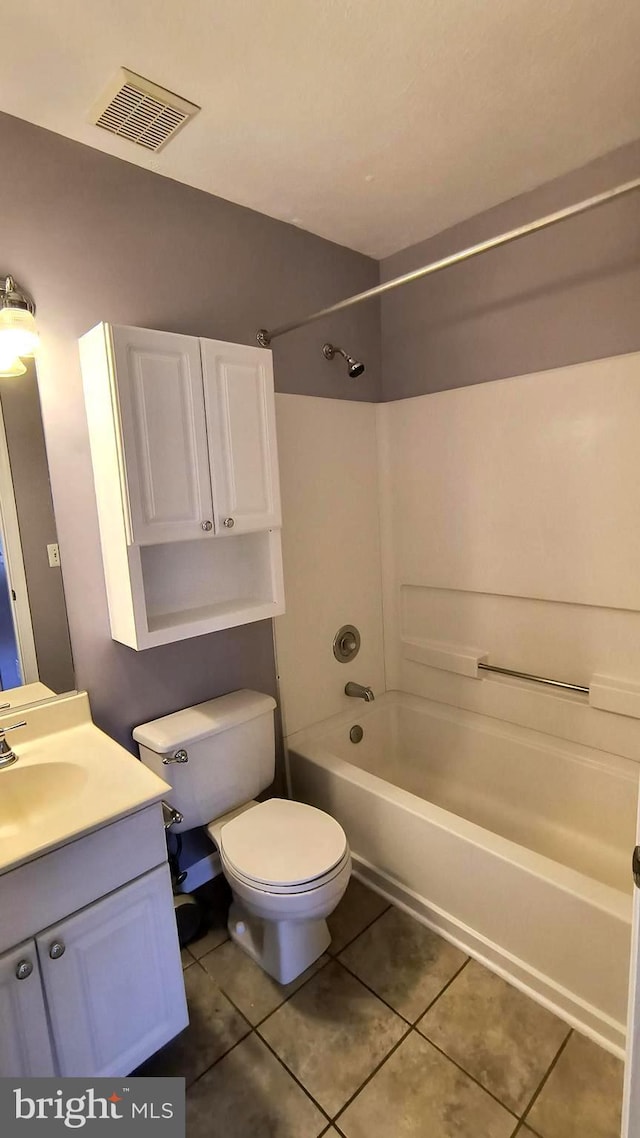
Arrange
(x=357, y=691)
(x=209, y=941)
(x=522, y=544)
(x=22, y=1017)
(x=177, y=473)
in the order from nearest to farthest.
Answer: (x=22, y=1017), (x=177, y=473), (x=209, y=941), (x=522, y=544), (x=357, y=691)

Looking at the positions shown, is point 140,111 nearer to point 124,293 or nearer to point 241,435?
point 124,293

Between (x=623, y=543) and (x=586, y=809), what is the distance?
996 millimetres

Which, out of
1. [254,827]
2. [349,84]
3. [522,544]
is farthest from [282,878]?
[349,84]

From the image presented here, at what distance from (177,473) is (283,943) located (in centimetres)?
142

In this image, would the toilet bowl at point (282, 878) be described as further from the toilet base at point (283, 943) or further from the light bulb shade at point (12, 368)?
the light bulb shade at point (12, 368)

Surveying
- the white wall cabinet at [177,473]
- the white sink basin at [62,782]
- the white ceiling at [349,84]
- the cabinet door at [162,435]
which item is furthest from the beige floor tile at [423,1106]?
the white ceiling at [349,84]

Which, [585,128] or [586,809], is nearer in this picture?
[585,128]

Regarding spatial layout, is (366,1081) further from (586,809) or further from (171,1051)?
(586,809)

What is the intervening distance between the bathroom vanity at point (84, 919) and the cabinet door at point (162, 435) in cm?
65

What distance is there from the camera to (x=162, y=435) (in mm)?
1513

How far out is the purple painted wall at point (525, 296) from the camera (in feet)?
5.58

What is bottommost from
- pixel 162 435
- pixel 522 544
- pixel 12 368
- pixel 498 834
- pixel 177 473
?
pixel 498 834

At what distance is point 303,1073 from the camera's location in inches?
53.6

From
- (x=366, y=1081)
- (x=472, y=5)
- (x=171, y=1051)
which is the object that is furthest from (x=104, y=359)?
(x=366, y=1081)
